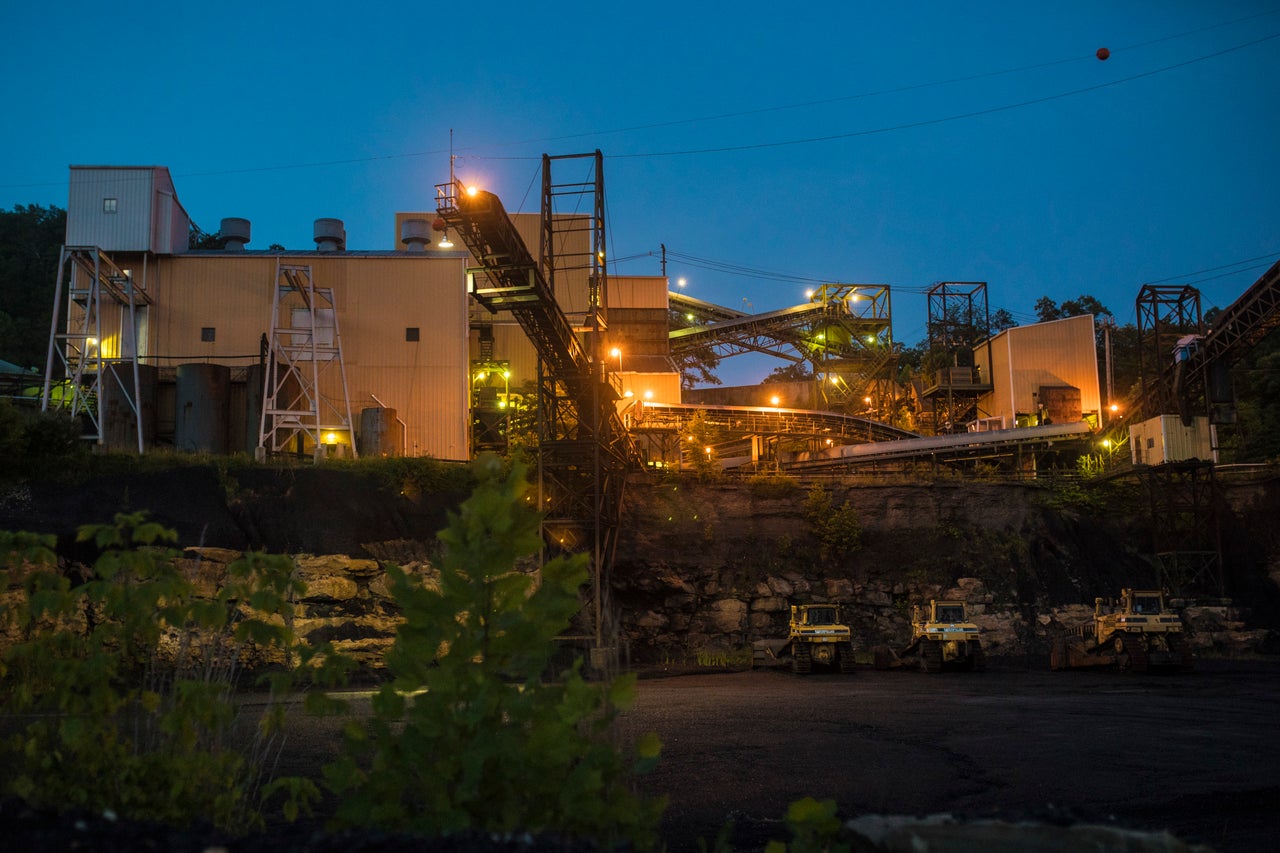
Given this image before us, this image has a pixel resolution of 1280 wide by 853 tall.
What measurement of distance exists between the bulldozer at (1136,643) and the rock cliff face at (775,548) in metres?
4.15

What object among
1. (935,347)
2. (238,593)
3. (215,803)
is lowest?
(215,803)

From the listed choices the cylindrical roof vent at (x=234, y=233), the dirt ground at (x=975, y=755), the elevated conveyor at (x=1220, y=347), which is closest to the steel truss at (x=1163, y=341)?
the elevated conveyor at (x=1220, y=347)

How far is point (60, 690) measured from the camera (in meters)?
5.21

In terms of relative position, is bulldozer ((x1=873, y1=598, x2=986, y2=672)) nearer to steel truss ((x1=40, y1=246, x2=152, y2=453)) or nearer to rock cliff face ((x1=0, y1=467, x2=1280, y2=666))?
rock cliff face ((x1=0, y1=467, x2=1280, y2=666))

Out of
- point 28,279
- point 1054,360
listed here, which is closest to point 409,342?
point 1054,360

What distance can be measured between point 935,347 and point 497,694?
65.6 metres

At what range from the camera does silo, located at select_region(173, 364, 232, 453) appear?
34062mm

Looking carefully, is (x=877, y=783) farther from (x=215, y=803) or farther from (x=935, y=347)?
(x=935, y=347)

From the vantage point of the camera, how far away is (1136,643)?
2780cm

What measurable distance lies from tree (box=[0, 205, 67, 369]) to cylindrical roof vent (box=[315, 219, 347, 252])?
64.5 ft

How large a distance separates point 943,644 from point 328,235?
28.3 meters

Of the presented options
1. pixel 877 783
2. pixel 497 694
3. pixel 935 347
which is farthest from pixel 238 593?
pixel 935 347

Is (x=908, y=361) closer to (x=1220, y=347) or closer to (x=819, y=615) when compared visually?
(x=1220, y=347)

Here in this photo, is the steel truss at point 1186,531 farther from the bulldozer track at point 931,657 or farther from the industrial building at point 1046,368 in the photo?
the bulldozer track at point 931,657
